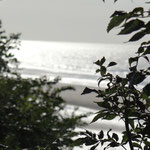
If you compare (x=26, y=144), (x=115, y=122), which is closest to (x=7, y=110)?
(x=26, y=144)

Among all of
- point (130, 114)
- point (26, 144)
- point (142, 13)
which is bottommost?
point (26, 144)

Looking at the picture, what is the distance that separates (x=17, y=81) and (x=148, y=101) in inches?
148

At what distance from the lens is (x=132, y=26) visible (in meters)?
0.82

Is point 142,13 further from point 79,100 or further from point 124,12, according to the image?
point 79,100

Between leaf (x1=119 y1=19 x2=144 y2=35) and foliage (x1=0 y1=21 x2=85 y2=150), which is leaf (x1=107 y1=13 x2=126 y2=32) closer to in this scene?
leaf (x1=119 y1=19 x2=144 y2=35)

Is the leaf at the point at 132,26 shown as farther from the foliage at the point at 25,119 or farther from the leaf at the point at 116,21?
the foliage at the point at 25,119

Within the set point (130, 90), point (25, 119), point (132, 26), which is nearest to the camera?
point (132, 26)

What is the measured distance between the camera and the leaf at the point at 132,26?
2.67 ft

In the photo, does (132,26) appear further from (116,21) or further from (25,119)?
(25,119)

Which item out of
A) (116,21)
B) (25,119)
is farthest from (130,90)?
(25,119)

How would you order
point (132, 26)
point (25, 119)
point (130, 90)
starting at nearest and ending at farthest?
point (132, 26) < point (130, 90) < point (25, 119)

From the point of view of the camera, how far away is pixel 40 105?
14.9ft

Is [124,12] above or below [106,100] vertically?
above

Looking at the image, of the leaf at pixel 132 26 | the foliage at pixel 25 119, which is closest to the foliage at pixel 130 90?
the leaf at pixel 132 26
